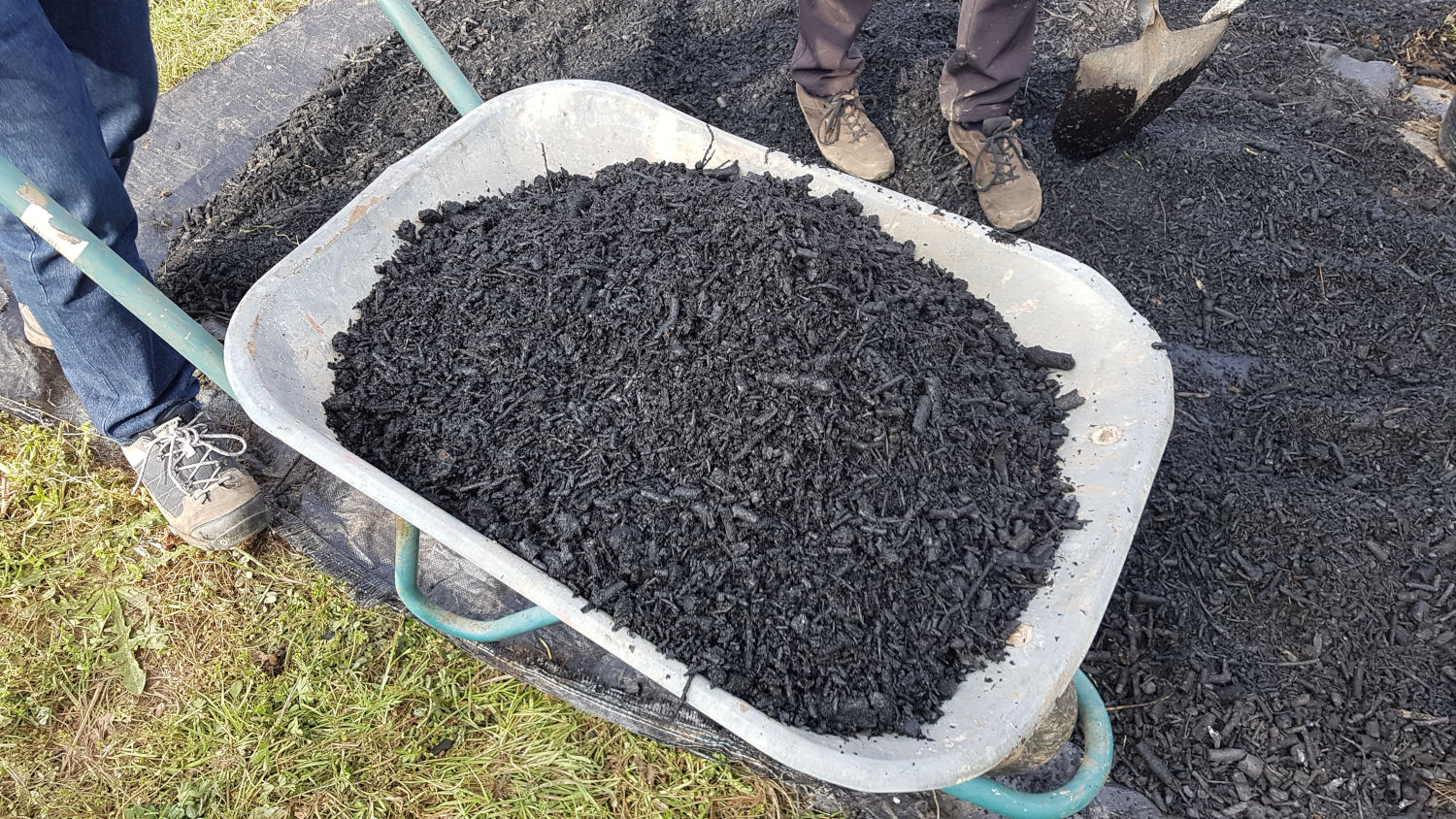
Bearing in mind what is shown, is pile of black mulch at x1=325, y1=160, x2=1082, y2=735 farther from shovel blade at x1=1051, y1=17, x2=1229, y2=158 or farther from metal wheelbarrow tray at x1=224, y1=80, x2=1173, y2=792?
shovel blade at x1=1051, y1=17, x2=1229, y2=158

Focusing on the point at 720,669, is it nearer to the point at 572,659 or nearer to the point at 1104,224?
the point at 572,659

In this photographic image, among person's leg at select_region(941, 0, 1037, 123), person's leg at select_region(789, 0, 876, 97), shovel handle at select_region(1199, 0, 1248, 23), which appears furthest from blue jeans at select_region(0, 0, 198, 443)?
shovel handle at select_region(1199, 0, 1248, 23)

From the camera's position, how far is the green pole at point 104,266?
4.73 ft

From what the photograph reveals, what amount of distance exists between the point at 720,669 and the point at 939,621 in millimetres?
440

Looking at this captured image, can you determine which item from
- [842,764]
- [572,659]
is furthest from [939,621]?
[572,659]

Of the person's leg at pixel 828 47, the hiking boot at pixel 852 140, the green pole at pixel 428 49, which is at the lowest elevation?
the hiking boot at pixel 852 140

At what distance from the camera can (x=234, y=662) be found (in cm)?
223

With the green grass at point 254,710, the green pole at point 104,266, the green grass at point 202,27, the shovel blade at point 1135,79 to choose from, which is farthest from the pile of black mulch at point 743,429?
the green grass at point 202,27

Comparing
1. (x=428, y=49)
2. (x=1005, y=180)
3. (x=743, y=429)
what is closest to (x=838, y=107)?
(x=1005, y=180)

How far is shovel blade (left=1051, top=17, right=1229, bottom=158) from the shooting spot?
2.98 meters

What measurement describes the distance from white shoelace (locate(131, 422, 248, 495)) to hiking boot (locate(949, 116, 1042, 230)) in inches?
101

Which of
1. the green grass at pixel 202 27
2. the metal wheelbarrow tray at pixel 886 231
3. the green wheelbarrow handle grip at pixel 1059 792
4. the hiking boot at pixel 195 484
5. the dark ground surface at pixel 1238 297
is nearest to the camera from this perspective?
the metal wheelbarrow tray at pixel 886 231

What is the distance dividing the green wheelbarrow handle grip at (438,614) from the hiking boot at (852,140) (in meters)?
2.08

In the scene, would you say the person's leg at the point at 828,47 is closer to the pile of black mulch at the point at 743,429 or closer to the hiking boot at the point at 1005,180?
the hiking boot at the point at 1005,180
